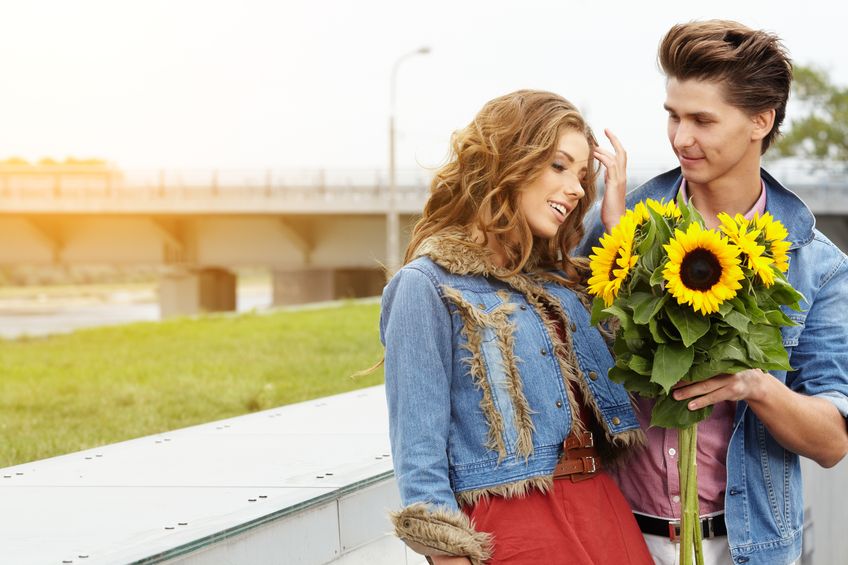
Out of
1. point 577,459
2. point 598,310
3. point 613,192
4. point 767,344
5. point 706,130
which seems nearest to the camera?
point 767,344

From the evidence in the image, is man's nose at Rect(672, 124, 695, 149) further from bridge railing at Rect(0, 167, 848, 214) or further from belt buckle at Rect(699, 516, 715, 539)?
bridge railing at Rect(0, 167, 848, 214)

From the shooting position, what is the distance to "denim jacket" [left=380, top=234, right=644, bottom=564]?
89.0 inches

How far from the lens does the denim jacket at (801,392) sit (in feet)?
8.55

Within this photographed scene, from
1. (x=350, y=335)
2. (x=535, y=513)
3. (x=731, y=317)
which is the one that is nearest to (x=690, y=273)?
(x=731, y=317)

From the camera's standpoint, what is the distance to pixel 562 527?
90.8 inches

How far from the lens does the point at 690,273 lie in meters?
2.10

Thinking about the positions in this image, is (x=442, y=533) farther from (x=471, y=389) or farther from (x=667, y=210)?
(x=667, y=210)

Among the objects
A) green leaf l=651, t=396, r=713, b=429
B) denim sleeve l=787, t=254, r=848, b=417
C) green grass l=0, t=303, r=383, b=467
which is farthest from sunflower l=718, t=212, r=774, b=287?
green grass l=0, t=303, r=383, b=467

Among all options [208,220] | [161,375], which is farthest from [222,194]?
[161,375]

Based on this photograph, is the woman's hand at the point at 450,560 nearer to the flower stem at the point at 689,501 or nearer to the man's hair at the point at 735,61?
the flower stem at the point at 689,501

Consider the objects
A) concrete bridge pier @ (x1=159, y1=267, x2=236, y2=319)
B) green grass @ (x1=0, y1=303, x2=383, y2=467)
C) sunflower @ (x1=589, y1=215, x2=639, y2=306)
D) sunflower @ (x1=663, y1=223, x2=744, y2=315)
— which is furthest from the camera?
concrete bridge pier @ (x1=159, y1=267, x2=236, y2=319)

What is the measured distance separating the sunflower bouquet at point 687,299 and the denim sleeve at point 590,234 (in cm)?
64

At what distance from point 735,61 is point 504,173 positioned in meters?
0.67

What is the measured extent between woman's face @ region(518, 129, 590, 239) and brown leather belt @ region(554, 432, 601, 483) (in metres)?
0.48
